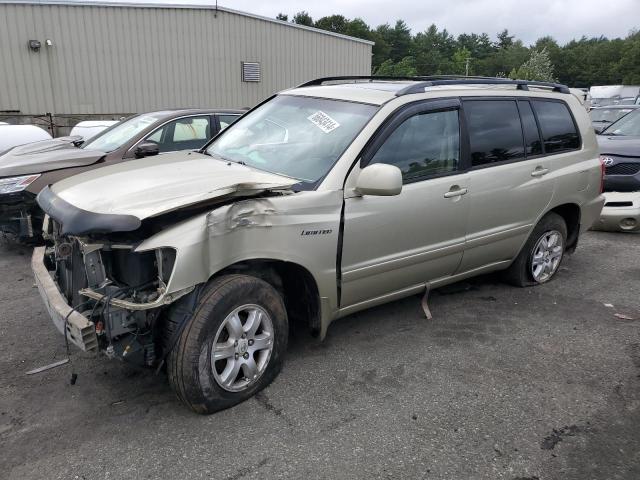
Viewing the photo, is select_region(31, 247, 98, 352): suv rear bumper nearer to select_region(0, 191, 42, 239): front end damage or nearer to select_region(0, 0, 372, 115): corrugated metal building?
select_region(0, 191, 42, 239): front end damage

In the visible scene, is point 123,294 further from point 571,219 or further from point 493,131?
point 571,219

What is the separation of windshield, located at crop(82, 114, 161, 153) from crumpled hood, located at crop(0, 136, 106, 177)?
0.30 meters

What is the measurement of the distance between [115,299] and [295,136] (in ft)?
5.82

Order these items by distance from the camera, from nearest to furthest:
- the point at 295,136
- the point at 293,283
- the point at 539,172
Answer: the point at 293,283
the point at 295,136
the point at 539,172

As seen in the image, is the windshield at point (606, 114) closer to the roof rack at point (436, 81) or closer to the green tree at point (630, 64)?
the roof rack at point (436, 81)

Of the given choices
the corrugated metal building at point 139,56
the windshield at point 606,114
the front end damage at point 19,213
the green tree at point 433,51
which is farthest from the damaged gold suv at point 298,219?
the green tree at point 433,51


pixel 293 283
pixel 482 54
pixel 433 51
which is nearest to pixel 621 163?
pixel 293 283

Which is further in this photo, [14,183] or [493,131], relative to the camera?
[14,183]

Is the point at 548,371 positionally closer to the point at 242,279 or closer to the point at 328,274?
the point at 328,274

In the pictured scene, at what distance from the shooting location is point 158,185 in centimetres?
315

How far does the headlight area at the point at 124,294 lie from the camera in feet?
9.12

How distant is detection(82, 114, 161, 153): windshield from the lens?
21.1 feet

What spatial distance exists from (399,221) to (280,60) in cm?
1856

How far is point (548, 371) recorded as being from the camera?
3.66 m
